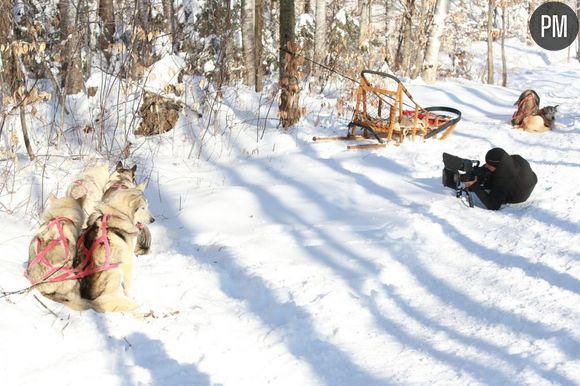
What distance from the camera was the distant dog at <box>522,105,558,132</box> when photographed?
9.67m

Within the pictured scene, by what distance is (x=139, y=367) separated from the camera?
3.77 metres

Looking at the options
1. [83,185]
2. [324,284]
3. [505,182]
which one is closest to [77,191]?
[83,185]

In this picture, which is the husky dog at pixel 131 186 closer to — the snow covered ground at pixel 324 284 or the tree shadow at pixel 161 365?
the snow covered ground at pixel 324 284

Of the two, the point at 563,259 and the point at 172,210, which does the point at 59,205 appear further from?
the point at 563,259

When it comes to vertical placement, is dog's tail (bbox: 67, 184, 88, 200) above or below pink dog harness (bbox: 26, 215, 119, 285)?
above

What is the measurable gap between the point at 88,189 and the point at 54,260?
47.8 inches

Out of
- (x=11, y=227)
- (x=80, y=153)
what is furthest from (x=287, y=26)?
(x=11, y=227)

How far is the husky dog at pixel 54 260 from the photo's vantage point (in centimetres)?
423

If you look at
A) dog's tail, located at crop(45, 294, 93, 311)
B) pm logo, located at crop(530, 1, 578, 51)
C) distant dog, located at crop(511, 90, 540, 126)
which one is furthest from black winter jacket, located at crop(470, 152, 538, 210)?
pm logo, located at crop(530, 1, 578, 51)

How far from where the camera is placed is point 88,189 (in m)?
5.35

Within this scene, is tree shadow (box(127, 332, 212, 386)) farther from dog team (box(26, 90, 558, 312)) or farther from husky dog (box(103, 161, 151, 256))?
husky dog (box(103, 161, 151, 256))

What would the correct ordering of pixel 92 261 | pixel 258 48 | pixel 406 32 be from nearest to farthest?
pixel 92 261 → pixel 258 48 → pixel 406 32

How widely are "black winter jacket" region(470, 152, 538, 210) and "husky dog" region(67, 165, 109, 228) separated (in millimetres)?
3873

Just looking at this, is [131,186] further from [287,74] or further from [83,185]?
[287,74]
